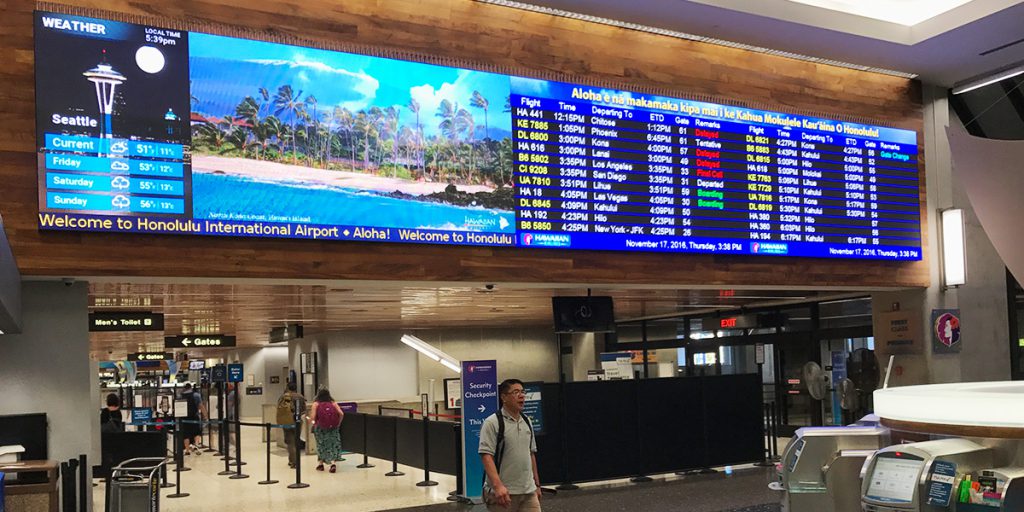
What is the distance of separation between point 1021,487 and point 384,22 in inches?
247

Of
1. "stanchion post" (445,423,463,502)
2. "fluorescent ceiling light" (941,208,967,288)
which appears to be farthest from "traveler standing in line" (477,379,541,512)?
"fluorescent ceiling light" (941,208,967,288)

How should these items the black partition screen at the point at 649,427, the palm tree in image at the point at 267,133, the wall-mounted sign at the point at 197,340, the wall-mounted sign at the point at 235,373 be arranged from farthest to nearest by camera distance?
the wall-mounted sign at the point at 235,373
the wall-mounted sign at the point at 197,340
the black partition screen at the point at 649,427
the palm tree in image at the point at 267,133

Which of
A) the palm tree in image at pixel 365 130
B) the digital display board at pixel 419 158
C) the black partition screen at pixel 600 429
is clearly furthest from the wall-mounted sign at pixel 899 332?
the palm tree in image at pixel 365 130

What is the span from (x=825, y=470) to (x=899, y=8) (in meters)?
6.29

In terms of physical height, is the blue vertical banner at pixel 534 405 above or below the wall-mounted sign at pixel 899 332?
below

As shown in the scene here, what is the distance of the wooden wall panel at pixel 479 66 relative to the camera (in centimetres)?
714

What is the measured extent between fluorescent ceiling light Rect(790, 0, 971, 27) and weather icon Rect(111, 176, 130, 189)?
7.64m

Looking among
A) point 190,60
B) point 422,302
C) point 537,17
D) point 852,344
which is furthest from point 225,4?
point 852,344

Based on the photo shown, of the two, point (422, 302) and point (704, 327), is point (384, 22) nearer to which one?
point (422, 302)

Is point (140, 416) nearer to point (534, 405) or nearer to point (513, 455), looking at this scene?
point (534, 405)

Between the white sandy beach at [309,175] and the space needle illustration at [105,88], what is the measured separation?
0.69 meters

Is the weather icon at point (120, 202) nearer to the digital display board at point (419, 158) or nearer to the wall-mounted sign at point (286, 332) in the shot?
the digital display board at point (419, 158)

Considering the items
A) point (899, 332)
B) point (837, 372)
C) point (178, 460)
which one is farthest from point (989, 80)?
point (178, 460)

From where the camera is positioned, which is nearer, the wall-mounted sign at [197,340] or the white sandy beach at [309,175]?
the white sandy beach at [309,175]
